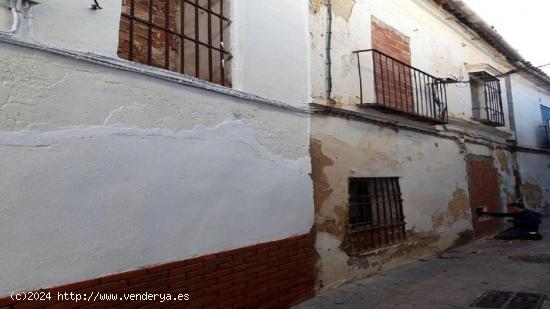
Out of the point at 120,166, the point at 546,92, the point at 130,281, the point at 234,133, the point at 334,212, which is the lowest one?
the point at 130,281

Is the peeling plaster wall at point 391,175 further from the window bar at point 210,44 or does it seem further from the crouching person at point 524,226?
the window bar at point 210,44

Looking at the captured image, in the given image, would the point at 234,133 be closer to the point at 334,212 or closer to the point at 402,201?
the point at 334,212

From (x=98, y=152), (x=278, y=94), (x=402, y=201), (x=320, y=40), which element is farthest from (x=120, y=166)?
(x=402, y=201)

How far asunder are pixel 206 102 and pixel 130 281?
1.55 metres

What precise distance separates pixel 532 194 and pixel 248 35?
10.6 meters

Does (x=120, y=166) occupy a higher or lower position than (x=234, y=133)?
lower

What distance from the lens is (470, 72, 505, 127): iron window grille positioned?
932 centimetres

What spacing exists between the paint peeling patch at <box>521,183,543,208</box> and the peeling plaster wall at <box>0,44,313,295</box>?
31.6ft

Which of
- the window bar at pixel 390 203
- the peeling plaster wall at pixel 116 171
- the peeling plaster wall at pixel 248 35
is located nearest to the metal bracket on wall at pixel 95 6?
the peeling plaster wall at pixel 248 35

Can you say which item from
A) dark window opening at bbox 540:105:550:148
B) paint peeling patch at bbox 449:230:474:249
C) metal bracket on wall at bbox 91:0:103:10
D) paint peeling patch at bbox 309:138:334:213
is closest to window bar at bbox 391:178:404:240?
paint peeling patch at bbox 309:138:334:213

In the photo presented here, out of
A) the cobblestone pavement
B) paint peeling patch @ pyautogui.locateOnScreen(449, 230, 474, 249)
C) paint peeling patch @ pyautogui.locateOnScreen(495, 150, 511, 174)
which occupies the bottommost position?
the cobblestone pavement

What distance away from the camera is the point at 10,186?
2361 millimetres

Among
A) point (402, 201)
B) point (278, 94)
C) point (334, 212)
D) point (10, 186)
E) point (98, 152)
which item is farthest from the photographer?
point (402, 201)

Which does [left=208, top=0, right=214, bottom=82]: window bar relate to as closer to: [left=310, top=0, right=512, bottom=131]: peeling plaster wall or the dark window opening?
[left=310, top=0, right=512, bottom=131]: peeling plaster wall
